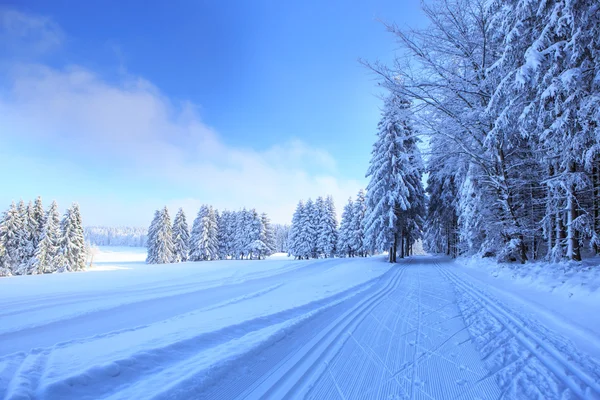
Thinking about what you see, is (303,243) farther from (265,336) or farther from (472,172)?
(265,336)

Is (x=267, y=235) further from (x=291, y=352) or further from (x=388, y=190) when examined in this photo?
(x=291, y=352)

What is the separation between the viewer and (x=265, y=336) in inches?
138

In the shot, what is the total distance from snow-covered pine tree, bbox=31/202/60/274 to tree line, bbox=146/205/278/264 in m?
11.6

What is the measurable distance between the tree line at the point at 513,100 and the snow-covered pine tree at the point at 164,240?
3943 cm

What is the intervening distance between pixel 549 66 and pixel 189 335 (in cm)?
963

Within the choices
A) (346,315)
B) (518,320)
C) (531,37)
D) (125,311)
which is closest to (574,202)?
(531,37)

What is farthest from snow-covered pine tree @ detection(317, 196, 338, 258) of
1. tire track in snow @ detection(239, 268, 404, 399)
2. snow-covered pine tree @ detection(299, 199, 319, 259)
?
tire track in snow @ detection(239, 268, 404, 399)

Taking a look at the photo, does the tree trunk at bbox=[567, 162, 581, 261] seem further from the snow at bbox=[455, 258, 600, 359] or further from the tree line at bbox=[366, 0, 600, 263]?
the snow at bbox=[455, 258, 600, 359]

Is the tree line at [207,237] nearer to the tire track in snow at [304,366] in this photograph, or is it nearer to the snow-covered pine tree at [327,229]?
the snow-covered pine tree at [327,229]

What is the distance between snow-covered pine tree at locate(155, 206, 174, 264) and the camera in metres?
40.4

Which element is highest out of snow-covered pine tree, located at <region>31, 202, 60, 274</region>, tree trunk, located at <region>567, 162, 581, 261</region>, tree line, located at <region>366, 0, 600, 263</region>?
tree line, located at <region>366, 0, 600, 263</region>

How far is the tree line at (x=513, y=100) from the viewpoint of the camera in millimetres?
6340

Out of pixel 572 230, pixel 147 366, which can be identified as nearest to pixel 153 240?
pixel 147 366

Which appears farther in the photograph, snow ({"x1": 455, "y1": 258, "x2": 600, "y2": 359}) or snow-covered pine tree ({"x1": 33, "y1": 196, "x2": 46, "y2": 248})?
snow-covered pine tree ({"x1": 33, "y1": 196, "x2": 46, "y2": 248})
